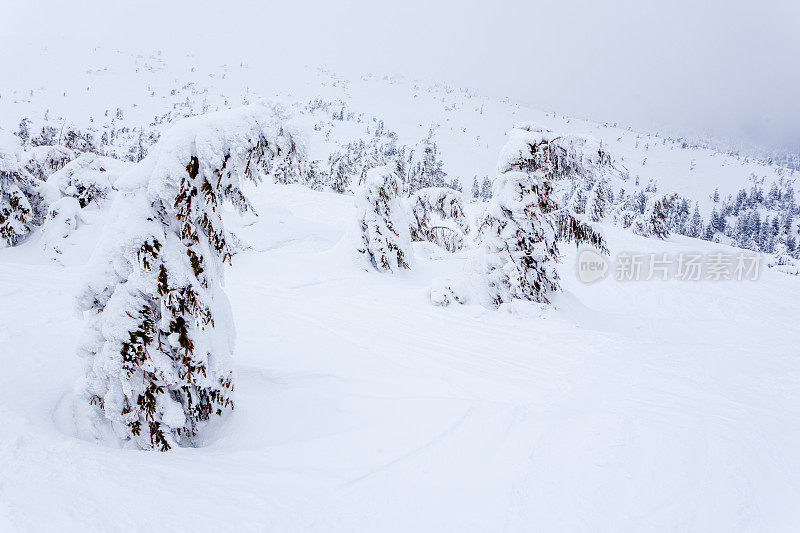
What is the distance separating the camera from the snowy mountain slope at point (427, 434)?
289 centimetres

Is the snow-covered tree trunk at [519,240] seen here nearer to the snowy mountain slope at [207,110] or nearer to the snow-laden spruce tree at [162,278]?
the snow-laden spruce tree at [162,278]

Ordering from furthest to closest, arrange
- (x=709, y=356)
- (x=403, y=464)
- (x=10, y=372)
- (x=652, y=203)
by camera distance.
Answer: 1. (x=652, y=203)
2. (x=709, y=356)
3. (x=10, y=372)
4. (x=403, y=464)

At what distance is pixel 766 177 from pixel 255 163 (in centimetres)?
25768

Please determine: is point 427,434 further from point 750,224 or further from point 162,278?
point 750,224

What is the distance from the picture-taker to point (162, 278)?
3.77 m

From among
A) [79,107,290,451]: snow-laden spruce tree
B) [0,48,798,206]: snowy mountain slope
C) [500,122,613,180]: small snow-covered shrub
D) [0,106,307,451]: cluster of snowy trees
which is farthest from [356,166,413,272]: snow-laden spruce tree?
[0,48,798,206]: snowy mountain slope

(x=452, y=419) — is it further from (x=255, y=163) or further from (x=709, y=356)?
(x=709, y=356)

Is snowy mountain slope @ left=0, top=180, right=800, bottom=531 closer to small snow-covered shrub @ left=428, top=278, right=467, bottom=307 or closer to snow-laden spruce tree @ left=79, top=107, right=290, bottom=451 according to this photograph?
snow-laden spruce tree @ left=79, top=107, right=290, bottom=451

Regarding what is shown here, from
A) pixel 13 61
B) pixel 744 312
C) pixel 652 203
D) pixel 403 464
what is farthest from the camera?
pixel 13 61

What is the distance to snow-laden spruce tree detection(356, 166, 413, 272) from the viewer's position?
13.1 meters

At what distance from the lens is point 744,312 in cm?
1399

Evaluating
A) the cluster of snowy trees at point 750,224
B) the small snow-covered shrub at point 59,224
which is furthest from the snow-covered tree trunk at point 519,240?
the cluster of snowy trees at point 750,224

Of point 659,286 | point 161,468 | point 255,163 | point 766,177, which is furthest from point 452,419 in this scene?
point 766,177

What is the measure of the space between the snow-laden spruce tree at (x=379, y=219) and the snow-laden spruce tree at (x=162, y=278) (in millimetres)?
9033
